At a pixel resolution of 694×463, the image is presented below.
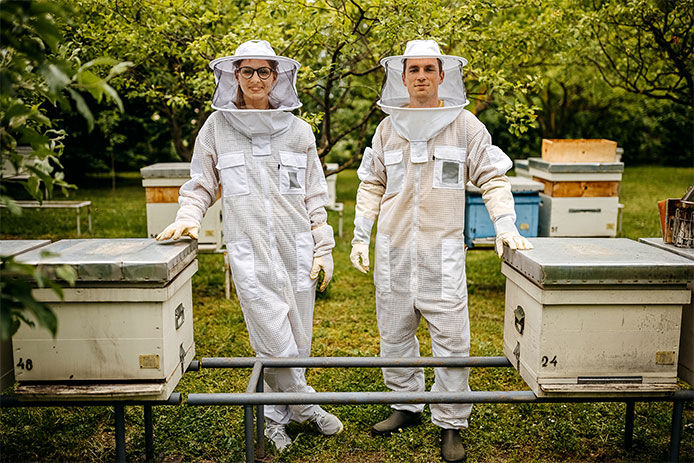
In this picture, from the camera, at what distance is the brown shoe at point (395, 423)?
9.74 feet

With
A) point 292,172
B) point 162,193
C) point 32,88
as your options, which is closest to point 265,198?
point 292,172

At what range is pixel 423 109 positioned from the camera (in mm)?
2557

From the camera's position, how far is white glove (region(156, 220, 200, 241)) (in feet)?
7.96

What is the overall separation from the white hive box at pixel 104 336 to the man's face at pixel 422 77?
4.11ft

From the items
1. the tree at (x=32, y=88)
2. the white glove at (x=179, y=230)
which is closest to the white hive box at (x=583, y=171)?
the white glove at (x=179, y=230)

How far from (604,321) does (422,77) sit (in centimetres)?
122

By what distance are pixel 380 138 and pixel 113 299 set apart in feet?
4.41

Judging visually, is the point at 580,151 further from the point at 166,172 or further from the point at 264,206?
the point at 264,206

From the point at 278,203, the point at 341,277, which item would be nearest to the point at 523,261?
the point at 278,203

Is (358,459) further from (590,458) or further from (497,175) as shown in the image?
(497,175)

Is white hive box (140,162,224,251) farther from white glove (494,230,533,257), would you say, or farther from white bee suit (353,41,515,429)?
white glove (494,230,533,257)

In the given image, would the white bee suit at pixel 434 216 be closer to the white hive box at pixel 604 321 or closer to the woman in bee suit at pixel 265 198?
the woman in bee suit at pixel 265 198

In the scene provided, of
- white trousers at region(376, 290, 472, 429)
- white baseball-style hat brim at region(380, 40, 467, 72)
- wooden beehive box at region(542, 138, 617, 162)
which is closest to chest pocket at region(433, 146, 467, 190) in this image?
white baseball-style hat brim at region(380, 40, 467, 72)

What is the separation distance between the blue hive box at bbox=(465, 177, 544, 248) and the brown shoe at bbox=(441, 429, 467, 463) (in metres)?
2.18
